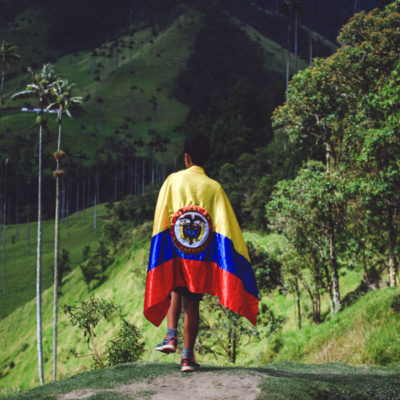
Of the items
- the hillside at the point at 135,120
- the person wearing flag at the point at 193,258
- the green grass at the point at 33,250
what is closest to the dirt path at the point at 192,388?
the person wearing flag at the point at 193,258

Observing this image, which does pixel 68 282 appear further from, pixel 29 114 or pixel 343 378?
pixel 29 114

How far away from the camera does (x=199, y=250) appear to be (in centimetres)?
550

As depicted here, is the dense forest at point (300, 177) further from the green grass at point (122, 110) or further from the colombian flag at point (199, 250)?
the green grass at point (122, 110)

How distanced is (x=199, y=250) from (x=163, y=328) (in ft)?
97.5

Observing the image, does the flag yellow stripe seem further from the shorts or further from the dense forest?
the dense forest

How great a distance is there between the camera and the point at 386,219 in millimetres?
16094

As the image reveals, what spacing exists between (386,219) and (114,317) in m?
32.2

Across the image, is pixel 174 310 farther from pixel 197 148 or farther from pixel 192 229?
pixel 197 148

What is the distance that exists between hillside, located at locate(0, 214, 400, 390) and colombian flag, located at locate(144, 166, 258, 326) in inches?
191

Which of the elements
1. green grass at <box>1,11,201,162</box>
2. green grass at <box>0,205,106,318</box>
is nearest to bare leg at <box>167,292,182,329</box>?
green grass at <box>0,205,106,318</box>

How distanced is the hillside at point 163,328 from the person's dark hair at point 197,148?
563 centimetres

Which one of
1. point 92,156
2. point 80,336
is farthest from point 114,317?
point 92,156

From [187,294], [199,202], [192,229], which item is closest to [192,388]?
[187,294]

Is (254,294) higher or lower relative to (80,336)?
higher
